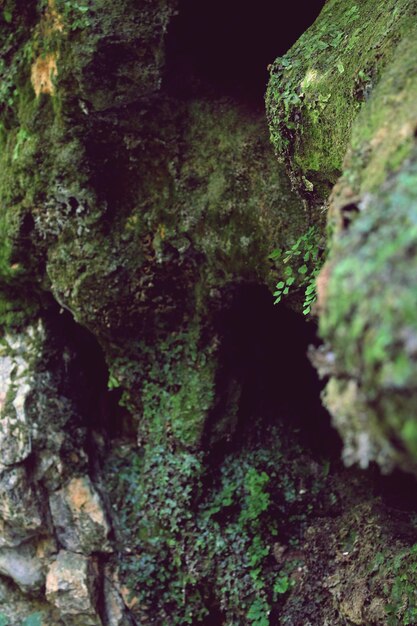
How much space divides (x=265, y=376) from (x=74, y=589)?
80.4 inches

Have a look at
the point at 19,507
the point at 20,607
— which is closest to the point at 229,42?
the point at 19,507

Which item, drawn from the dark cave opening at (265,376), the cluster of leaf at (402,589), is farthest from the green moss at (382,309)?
the dark cave opening at (265,376)

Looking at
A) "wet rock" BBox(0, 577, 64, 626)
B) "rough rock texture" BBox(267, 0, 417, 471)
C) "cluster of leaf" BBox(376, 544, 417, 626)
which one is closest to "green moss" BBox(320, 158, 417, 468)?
"rough rock texture" BBox(267, 0, 417, 471)

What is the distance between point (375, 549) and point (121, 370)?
210 cm

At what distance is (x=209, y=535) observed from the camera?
4492 millimetres

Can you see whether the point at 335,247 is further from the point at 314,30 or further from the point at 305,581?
the point at 305,581

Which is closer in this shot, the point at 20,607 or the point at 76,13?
the point at 76,13

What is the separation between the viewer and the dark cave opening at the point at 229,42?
13.1 ft

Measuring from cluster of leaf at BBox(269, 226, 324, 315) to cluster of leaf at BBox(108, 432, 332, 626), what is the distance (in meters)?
1.54

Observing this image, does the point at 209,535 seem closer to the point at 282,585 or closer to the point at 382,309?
the point at 282,585

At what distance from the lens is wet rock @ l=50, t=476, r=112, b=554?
4.75 m

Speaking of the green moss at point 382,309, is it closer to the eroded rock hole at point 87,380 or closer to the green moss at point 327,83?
the green moss at point 327,83

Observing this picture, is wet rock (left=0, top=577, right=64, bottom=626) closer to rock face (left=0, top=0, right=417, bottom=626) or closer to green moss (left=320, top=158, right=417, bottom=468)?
rock face (left=0, top=0, right=417, bottom=626)

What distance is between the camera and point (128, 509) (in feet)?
16.0
